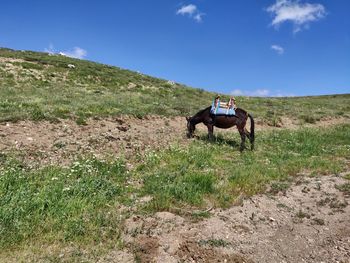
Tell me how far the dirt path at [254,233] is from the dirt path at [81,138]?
5.68 metres

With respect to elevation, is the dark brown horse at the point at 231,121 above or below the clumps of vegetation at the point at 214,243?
above

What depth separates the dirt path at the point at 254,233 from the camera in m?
9.84

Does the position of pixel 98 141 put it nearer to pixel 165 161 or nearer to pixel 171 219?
pixel 165 161

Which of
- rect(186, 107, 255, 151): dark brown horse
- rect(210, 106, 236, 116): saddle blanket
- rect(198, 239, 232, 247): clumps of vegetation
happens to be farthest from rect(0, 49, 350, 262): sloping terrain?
rect(210, 106, 236, 116): saddle blanket

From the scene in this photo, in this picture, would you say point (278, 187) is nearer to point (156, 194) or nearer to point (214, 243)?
point (156, 194)

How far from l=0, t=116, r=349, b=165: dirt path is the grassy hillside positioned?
109 cm

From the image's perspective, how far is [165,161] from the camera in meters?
16.9

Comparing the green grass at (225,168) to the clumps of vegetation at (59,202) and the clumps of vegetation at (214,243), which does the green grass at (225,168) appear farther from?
the clumps of vegetation at (214,243)

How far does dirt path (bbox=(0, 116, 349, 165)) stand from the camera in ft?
52.0

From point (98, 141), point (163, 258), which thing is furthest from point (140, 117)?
point (163, 258)

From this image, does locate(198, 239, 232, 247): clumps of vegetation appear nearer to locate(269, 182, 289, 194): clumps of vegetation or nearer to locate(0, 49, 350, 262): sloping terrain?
locate(0, 49, 350, 262): sloping terrain

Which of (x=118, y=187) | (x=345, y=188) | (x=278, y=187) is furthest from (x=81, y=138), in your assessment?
(x=345, y=188)

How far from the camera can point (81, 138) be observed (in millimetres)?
18500

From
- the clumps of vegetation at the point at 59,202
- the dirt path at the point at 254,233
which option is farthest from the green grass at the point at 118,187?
the dirt path at the point at 254,233
